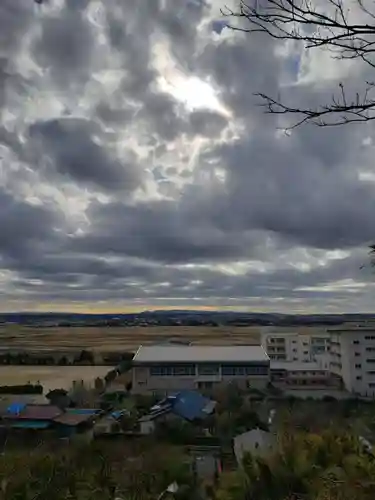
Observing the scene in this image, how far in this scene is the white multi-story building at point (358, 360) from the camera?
12377mm

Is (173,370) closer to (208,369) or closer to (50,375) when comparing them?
(208,369)

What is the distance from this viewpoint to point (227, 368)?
13.5 metres

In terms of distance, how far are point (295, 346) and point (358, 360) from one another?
5769mm

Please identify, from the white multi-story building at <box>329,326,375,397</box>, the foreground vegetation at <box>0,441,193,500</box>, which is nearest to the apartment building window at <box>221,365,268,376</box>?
the white multi-story building at <box>329,326,375,397</box>

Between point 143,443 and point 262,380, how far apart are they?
6.97 metres

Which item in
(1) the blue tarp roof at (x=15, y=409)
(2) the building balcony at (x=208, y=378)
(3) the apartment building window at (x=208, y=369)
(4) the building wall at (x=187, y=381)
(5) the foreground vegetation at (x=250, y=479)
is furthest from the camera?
(3) the apartment building window at (x=208, y=369)

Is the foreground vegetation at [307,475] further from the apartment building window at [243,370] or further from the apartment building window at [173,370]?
the apartment building window at [173,370]

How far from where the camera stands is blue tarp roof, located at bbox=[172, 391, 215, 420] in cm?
841

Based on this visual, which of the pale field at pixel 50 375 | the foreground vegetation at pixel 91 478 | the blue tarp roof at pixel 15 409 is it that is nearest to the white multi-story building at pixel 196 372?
the pale field at pixel 50 375

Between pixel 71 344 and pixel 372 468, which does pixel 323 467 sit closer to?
pixel 372 468

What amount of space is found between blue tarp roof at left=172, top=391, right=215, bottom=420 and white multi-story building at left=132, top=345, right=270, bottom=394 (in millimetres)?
2681

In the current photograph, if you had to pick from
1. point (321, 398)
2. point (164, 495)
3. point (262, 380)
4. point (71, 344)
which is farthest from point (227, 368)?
point (71, 344)

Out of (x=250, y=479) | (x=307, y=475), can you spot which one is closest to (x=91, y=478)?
(x=250, y=479)

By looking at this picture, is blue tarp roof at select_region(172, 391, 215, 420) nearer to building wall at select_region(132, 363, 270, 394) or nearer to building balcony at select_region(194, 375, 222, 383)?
building wall at select_region(132, 363, 270, 394)
